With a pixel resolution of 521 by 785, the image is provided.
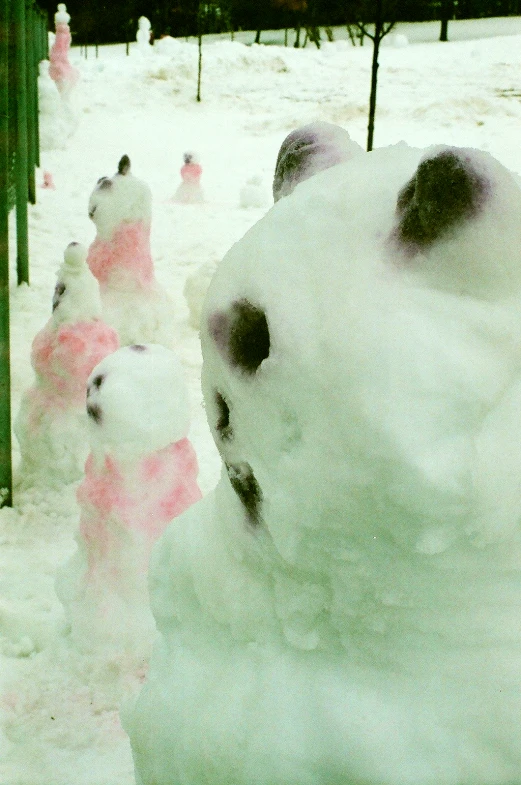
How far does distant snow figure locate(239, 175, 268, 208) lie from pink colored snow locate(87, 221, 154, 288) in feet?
4.77

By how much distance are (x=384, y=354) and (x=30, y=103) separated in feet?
19.1

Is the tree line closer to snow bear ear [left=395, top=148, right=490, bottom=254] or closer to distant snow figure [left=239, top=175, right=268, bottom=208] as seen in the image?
distant snow figure [left=239, top=175, right=268, bottom=208]

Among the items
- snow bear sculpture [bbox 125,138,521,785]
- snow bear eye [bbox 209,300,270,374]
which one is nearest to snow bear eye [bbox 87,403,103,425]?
snow bear sculpture [bbox 125,138,521,785]

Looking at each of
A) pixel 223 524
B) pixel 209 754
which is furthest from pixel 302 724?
pixel 223 524

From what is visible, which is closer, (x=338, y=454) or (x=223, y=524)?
(x=338, y=454)

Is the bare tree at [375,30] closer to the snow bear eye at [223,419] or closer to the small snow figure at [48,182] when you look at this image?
the snow bear eye at [223,419]

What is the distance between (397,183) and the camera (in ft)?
2.58

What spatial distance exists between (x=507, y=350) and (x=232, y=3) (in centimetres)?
277

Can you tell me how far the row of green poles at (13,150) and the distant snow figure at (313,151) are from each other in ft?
5.17

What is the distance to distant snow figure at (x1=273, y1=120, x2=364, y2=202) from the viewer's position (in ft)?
3.07

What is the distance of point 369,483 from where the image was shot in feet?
2.46

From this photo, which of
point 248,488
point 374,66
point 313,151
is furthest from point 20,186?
point 248,488

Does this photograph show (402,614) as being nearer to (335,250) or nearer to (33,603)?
(335,250)

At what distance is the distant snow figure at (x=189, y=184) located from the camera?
5047 mm
